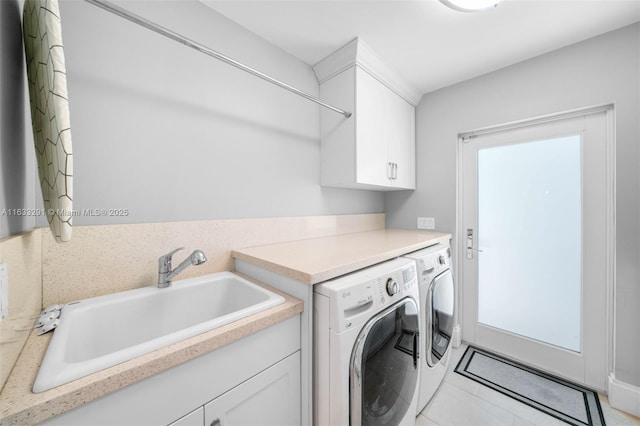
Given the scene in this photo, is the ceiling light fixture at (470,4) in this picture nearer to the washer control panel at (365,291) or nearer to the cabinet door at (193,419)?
the washer control panel at (365,291)

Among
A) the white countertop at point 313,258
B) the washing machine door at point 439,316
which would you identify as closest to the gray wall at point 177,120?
the white countertop at point 313,258

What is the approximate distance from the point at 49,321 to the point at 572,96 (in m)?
3.15

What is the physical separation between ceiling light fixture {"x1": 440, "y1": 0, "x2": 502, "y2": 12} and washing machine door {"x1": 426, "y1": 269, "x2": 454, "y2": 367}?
1578 millimetres

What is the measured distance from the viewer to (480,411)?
149 centimetres

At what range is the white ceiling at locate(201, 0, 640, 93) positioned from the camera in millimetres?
1362

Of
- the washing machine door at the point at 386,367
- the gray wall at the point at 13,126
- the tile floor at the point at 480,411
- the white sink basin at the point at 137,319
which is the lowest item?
the tile floor at the point at 480,411

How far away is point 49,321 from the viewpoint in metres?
0.78

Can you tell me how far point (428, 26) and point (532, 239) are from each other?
1.82 metres

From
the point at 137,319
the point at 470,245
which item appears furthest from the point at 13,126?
the point at 470,245

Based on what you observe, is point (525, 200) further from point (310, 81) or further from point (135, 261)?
point (135, 261)

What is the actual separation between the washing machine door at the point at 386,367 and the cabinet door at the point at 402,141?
50.4 inches

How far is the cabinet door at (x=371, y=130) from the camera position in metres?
1.76

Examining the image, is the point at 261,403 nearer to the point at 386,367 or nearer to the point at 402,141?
the point at 386,367

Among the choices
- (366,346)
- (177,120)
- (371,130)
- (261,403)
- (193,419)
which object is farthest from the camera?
(371,130)
